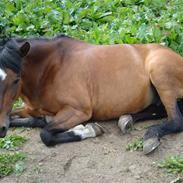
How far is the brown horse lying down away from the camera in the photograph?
5559 mm

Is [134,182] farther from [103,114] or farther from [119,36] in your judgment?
[119,36]

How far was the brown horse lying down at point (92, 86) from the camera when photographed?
556cm

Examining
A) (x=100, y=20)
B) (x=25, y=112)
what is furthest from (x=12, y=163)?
(x=100, y=20)

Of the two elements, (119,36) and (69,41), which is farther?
(119,36)

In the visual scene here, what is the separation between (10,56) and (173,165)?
6.02 ft

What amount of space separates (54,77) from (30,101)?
364mm

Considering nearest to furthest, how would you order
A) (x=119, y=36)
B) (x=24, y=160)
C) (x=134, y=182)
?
(x=134, y=182), (x=24, y=160), (x=119, y=36)

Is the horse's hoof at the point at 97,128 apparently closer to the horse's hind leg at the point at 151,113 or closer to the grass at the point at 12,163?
the horse's hind leg at the point at 151,113

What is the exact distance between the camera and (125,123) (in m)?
5.59

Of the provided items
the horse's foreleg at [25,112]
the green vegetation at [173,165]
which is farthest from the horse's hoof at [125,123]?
the horse's foreleg at [25,112]

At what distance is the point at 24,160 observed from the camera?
205 inches

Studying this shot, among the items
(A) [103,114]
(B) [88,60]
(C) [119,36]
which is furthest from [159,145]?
(C) [119,36]

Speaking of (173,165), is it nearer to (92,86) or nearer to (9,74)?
(92,86)

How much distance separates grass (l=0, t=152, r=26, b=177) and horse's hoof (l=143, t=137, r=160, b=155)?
1.15 meters
